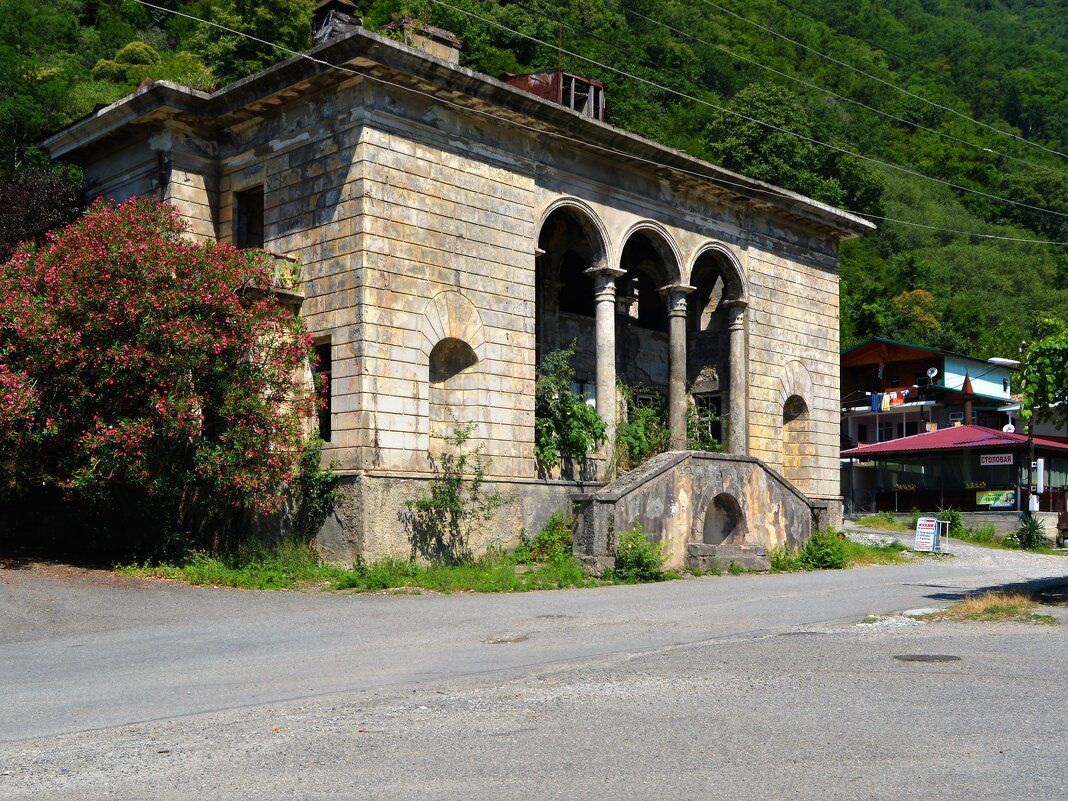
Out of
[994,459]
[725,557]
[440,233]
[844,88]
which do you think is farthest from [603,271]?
[844,88]

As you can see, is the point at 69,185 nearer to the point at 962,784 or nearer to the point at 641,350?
the point at 641,350

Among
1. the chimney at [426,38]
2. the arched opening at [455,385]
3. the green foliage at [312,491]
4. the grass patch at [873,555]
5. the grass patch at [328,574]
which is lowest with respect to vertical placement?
the grass patch at [873,555]

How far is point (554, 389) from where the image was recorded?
21953 mm

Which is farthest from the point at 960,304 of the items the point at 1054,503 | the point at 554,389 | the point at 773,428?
the point at 554,389

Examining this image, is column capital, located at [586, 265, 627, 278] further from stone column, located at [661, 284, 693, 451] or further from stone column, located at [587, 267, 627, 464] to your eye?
stone column, located at [661, 284, 693, 451]

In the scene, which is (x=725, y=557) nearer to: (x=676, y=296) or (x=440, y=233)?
(x=676, y=296)

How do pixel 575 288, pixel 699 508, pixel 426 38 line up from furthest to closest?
1. pixel 575 288
2. pixel 426 38
3. pixel 699 508

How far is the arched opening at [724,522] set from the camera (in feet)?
70.5

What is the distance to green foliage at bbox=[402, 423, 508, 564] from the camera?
18.2 metres

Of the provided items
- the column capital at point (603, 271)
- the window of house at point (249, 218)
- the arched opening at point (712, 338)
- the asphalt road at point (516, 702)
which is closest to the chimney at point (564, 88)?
the column capital at point (603, 271)

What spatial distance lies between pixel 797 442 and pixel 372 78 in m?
15.2

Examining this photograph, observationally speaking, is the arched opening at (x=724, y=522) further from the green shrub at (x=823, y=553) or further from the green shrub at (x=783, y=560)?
the green shrub at (x=823, y=553)

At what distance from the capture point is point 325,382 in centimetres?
1847

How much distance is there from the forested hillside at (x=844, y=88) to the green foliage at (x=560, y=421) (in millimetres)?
29130
